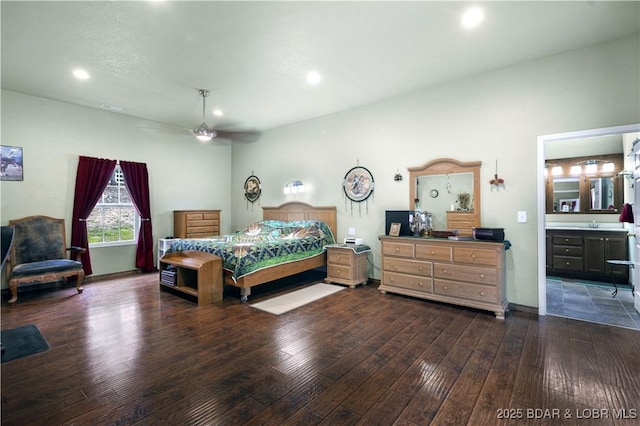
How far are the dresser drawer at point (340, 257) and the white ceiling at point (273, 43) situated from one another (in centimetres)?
244

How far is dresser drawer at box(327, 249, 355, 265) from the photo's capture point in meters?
4.59

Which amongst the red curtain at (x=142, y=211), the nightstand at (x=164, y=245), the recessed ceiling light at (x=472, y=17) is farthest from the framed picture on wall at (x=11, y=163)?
the recessed ceiling light at (x=472, y=17)

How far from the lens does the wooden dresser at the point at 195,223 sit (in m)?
6.04

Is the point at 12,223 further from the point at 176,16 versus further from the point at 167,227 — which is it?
the point at 176,16

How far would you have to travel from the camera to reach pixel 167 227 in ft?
20.1

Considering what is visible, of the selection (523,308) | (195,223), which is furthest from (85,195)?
(523,308)

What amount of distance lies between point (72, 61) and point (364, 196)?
4.21m

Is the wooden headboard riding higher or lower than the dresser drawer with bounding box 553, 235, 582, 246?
higher

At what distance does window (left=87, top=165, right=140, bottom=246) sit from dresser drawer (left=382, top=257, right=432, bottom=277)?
4773 millimetres

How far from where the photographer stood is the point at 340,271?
4695 millimetres

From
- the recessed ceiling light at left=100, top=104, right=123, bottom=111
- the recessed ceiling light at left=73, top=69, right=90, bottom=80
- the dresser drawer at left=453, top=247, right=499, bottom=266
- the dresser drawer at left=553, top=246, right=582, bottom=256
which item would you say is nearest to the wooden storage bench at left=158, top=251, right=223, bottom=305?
the recessed ceiling light at left=73, top=69, right=90, bottom=80

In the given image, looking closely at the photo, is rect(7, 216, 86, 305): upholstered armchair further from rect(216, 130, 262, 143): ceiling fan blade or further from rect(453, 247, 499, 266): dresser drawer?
rect(453, 247, 499, 266): dresser drawer

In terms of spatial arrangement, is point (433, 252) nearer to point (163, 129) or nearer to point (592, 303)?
point (592, 303)

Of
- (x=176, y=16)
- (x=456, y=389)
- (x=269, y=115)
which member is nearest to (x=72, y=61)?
(x=176, y=16)
